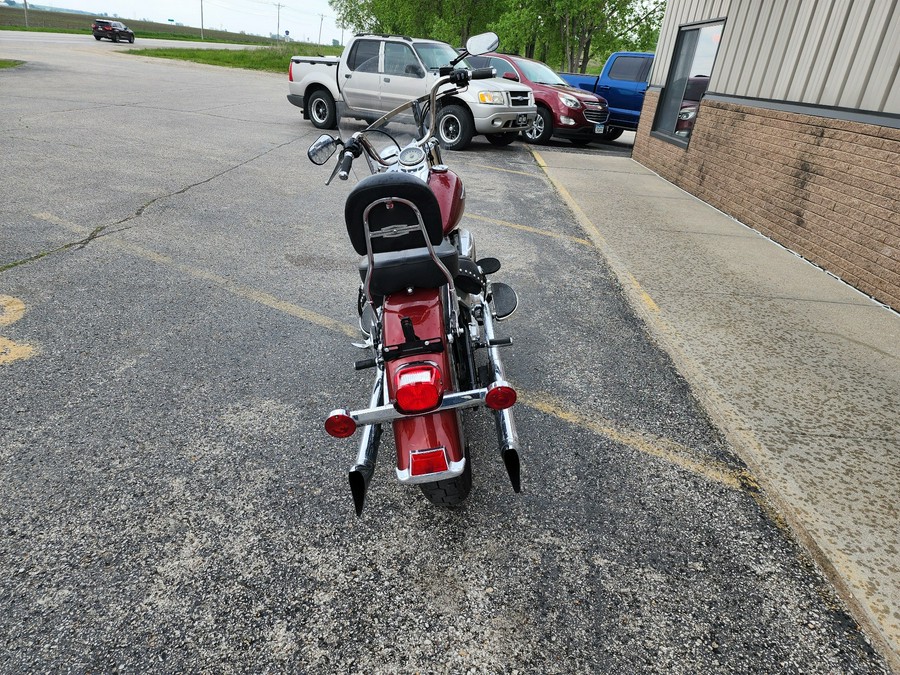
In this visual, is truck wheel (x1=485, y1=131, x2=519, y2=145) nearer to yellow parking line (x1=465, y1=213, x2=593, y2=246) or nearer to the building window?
the building window

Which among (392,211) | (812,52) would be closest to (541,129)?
(812,52)

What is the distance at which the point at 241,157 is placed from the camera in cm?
932

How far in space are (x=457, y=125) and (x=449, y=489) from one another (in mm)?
10429

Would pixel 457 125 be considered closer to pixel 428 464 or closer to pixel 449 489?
pixel 449 489

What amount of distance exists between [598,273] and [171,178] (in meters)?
5.91

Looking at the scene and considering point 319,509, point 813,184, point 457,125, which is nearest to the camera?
point 319,509

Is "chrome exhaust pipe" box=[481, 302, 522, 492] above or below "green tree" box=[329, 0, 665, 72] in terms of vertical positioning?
below

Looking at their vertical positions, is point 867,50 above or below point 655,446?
above

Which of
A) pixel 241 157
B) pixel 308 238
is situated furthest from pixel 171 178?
pixel 308 238

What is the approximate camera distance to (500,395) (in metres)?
2.09

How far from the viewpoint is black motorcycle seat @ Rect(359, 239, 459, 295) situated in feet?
7.55

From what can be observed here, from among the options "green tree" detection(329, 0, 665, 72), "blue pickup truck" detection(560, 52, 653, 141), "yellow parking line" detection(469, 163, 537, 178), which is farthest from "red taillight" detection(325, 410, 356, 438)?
"green tree" detection(329, 0, 665, 72)

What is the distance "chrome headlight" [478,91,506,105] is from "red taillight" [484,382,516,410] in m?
10.1

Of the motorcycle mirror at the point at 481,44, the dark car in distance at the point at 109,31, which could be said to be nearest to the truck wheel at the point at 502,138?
the motorcycle mirror at the point at 481,44
